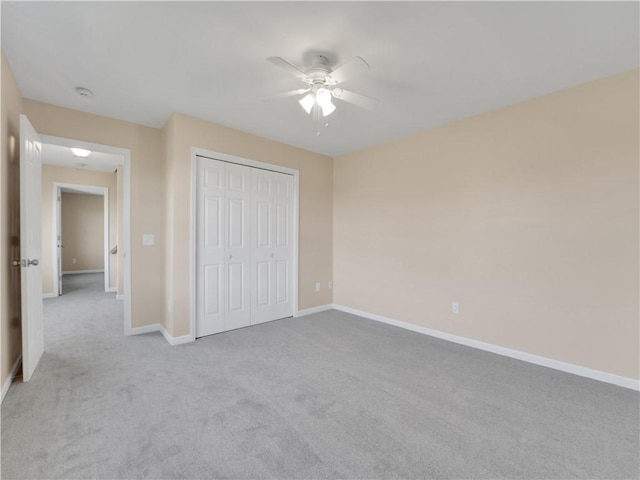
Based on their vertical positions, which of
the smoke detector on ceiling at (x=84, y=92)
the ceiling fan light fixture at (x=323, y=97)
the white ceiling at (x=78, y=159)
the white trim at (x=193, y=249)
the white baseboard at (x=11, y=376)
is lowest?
the white baseboard at (x=11, y=376)

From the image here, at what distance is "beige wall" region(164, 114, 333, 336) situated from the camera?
329 cm

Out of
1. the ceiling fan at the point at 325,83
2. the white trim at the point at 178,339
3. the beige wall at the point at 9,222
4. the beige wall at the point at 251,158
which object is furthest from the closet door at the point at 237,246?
the beige wall at the point at 9,222

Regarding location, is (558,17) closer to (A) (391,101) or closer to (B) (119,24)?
(A) (391,101)

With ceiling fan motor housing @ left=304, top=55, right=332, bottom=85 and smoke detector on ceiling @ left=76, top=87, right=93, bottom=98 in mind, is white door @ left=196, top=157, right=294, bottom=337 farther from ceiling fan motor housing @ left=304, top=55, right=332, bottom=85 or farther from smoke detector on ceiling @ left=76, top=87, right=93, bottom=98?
ceiling fan motor housing @ left=304, top=55, right=332, bottom=85

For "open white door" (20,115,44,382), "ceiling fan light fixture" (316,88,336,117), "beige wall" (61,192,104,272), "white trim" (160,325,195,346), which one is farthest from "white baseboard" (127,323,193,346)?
"beige wall" (61,192,104,272)

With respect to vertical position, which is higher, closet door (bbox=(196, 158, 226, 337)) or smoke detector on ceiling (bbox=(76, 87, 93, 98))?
smoke detector on ceiling (bbox=(76, 87, 93, 98))

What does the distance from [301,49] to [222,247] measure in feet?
7.98

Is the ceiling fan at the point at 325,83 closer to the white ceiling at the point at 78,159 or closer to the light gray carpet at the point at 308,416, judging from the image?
the light gray carpet at the point at 308,416

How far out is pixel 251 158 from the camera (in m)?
3.92

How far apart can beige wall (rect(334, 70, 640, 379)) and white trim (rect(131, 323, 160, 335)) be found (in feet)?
9.82

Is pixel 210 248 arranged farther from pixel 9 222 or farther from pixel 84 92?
pixel 84 92

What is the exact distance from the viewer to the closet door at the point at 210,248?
11.4ft

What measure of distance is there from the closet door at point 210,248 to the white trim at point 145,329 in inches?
26.8

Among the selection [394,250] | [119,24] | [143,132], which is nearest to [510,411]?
[394,250]
